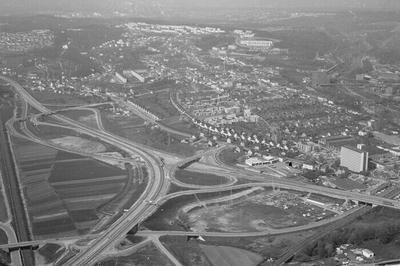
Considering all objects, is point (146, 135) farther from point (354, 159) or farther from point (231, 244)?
point (231, 244)

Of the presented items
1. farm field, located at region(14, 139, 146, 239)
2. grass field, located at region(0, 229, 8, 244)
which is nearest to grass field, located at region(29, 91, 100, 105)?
farm field, located at region(14, 139, 146, 239)

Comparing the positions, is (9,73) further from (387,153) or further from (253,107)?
(387,153)

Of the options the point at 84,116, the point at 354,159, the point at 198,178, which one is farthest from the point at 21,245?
the point at 84,116

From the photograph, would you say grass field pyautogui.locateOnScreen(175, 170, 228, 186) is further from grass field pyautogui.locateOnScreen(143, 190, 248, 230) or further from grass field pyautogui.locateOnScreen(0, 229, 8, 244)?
grass field pyautogui.locateOnScreen(0, 229, 8, 244)

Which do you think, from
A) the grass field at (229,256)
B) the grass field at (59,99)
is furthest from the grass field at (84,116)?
the grass field at (229,256)

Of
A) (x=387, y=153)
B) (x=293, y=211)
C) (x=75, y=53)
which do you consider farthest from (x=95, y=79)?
(x=293, y=211)

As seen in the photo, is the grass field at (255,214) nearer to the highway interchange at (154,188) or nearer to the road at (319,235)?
the highway interchange at (154,188)

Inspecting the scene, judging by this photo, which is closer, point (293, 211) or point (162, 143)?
point (293, 211)
